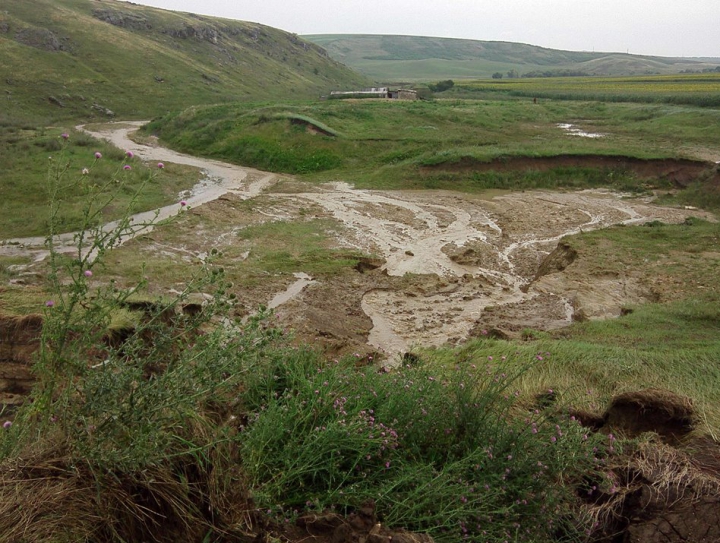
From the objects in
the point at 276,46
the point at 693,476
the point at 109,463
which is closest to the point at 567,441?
the point at 693,476

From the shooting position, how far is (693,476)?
396 centimetres

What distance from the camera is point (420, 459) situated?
13.0 feet

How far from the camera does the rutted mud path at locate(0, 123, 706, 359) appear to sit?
11516mm

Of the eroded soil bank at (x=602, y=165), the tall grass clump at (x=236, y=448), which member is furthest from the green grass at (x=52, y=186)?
the eroded soil bank at (x=602, y=165)

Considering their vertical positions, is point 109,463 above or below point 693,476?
above

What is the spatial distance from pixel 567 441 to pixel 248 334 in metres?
2.31

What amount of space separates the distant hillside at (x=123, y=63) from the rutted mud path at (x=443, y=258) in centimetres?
2465

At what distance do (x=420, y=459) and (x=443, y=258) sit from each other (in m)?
12.4

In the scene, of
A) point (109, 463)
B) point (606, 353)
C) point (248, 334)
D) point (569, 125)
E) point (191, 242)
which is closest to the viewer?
point (109, 463)

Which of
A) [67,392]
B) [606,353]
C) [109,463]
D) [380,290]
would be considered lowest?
[380,290]

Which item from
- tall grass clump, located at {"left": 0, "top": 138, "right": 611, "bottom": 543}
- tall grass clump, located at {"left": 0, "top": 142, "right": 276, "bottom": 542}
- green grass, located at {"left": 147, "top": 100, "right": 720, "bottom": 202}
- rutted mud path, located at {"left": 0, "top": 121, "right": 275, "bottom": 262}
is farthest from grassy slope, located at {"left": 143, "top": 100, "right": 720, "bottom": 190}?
tall grass clump, located at {"left": 0, "top": 142, "right": 276, "bottom": 542}

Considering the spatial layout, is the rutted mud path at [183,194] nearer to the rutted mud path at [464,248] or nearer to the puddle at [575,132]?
the rutted mud path at [464,248]

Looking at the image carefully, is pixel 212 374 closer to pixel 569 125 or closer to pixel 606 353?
pixel 606 353

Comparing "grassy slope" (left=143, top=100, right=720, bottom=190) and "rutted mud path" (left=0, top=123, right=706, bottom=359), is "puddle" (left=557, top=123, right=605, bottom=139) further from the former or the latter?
"rutted mud path" (left=0, top=123, right=706, bottom=359)
